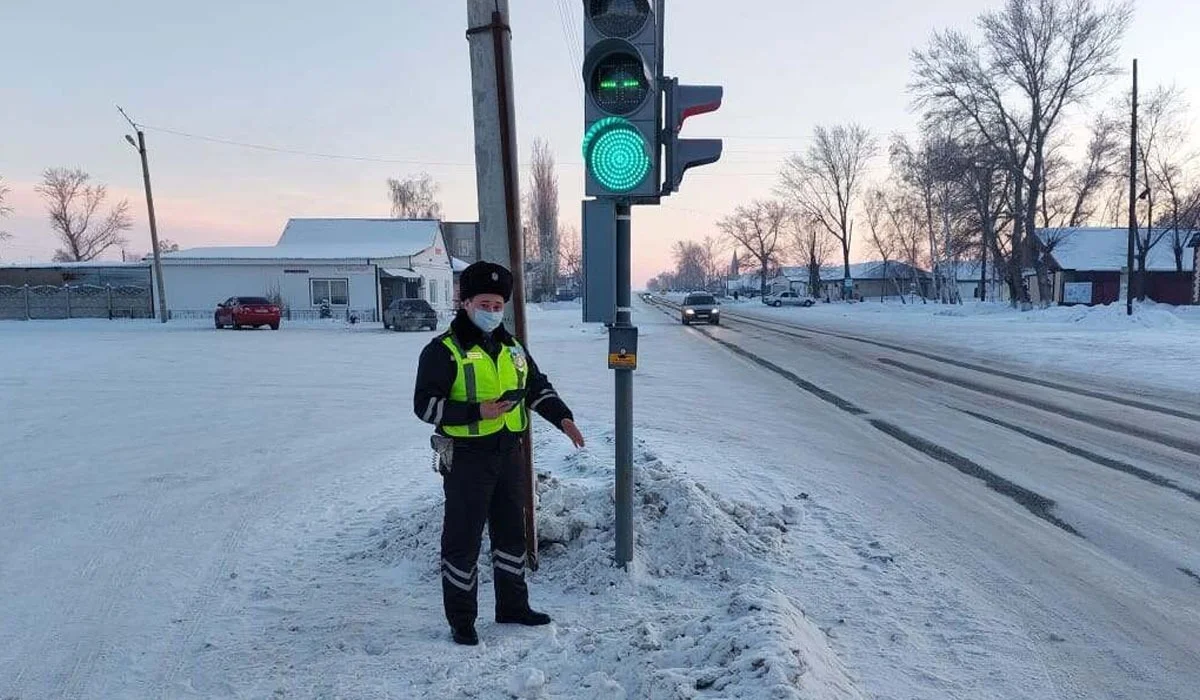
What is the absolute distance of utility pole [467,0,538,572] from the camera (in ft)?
14.0

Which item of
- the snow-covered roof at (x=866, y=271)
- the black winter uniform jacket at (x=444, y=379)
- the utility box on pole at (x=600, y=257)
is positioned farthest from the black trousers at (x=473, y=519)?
the snow-covered roof at (x=866, y=271)

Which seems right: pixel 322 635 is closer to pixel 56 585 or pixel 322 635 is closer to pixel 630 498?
pixel 630 498

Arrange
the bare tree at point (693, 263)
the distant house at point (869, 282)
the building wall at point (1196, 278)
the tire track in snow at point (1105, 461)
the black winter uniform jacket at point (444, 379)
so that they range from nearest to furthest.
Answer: the black winter uniform jacket at point (444, 379), the tire track in snow at point (1105, 461), the building wall at point (1196, 278), the distant house at point (869, 282), the bare tree at point (693, 263)

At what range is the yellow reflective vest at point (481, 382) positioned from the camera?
3.53 m

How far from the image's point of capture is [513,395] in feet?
12.0

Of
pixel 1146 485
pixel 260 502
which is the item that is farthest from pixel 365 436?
pixel 1146 485

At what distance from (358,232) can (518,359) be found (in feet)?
152

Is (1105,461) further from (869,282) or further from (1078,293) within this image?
(869,282)

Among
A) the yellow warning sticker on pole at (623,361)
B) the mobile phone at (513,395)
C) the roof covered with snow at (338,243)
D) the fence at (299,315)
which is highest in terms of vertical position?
the roof covered with snow at (338,243)

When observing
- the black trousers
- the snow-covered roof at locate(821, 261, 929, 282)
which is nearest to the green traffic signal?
the black trousers

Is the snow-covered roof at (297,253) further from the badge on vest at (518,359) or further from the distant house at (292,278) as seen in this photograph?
the badge on vest at (518,359)

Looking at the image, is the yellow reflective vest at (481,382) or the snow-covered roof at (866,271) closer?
the yellow reflective vest at (481,382)

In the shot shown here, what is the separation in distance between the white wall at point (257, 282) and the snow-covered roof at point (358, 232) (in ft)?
16.0

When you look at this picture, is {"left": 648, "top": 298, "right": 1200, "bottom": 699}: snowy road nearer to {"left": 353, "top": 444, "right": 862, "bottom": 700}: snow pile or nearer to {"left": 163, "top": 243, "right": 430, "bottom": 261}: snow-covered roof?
{"left": 353, "top": 444, "right": 862, "bottom": 700}: snow pile
